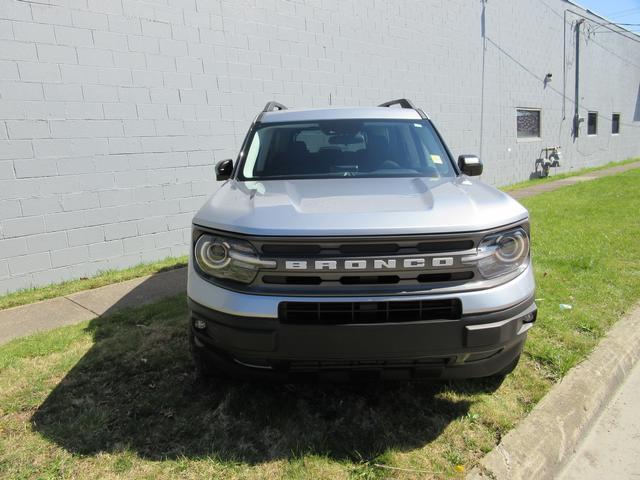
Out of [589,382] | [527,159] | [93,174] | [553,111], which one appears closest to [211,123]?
[93,174]

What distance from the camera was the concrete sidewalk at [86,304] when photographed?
416 centimetres

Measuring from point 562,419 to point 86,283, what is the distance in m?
4.65

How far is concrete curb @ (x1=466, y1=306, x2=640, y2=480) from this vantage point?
236cm

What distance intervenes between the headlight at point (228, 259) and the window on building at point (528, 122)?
13.8 m

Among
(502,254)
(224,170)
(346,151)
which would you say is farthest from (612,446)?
(224,170)

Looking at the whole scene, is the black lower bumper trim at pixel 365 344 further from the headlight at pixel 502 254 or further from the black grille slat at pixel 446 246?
the black grille slat at pixel 446 246

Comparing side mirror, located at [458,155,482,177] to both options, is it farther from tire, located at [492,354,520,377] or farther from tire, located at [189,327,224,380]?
tire, located at [189,327,224,380]

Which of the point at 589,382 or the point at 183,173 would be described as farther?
the point at 183,173

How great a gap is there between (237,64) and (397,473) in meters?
5.84

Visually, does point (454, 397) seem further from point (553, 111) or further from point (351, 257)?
point (553, 111)

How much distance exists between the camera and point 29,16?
4.86 metres

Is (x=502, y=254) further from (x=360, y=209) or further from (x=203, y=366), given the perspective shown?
(x=203, y=366)

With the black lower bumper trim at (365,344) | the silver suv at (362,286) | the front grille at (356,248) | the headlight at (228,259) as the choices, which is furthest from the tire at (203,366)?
the front grille at (356,248)

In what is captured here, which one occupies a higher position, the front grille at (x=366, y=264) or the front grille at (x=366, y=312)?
the front grille at (x=366, y=264)
